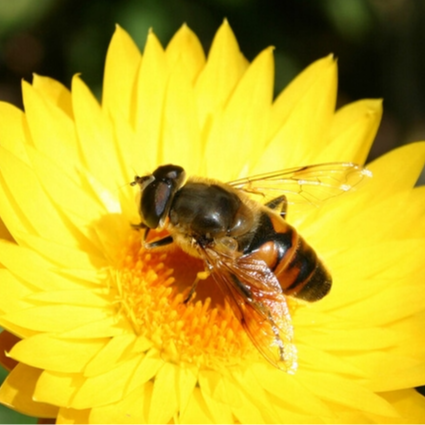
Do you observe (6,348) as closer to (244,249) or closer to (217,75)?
(244,249)

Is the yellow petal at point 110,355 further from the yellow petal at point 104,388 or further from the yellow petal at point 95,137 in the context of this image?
the yellow petal at point 95,137

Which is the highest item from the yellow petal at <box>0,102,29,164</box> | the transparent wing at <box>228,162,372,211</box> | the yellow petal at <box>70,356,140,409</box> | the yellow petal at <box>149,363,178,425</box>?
the yellow petal at <box>0,102,29,164</box>

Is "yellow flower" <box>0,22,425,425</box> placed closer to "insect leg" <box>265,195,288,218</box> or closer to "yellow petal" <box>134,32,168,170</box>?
"yellow petal" <box>134,32,168,170</box>

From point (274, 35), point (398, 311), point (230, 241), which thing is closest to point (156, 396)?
point (230, 241)

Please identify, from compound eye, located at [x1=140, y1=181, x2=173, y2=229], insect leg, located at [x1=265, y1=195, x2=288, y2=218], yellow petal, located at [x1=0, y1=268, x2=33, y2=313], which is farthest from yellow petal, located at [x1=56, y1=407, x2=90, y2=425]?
insect leg, located at [x1=265, y1=195, x2=288, y2=218]

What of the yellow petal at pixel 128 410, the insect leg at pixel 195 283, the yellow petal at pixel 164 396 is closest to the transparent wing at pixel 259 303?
the insect leg at pixel 195 283

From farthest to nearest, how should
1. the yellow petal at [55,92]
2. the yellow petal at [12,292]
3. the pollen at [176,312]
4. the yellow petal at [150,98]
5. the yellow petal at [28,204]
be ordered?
the yellow petal at [150,98]
the yellow petal at [55,92]
the pollen at [176,312]
the yellow petal at [28,204]
the yellow petal at [12,292]

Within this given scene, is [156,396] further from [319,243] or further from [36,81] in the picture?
[36,81]
